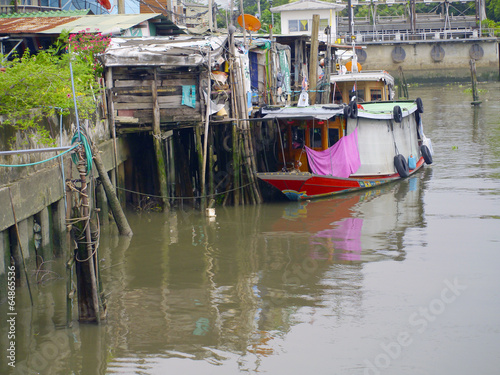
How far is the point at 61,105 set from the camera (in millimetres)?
10617

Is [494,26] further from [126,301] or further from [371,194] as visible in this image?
[126,301]

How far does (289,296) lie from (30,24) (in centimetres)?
1101

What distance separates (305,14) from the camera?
45.5m

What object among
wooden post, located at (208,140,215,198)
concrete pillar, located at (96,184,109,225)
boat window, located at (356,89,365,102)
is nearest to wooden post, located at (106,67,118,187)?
concrete pillar, located at (96,184,109,225)

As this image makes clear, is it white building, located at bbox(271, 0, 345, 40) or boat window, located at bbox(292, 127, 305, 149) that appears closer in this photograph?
boat window, located at bbox(292, 127, 305, 149)

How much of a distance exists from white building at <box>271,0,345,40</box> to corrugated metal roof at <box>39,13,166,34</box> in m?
27.4

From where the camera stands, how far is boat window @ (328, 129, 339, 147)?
16406 millimetres

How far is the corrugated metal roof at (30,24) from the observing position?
51.9 feet

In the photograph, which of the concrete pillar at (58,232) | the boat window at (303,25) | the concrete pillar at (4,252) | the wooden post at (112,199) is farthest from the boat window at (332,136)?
the boat window at (303,25)

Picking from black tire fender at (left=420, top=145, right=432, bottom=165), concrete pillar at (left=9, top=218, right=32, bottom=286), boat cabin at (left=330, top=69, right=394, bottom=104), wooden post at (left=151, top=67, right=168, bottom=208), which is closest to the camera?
concrete pillar at (left=9, top=218, right=32, bottom=286)

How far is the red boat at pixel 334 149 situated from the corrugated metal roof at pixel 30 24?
19.3ft

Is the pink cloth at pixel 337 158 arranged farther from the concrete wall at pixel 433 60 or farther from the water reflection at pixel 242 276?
the concrete wall at pixel 433 60

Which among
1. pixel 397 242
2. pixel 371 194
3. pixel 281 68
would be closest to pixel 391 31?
pixel 281 68

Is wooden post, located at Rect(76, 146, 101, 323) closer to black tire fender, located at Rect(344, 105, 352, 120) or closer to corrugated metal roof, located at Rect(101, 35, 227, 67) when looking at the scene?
corrugated metal roof, located at Rect(101, 35, 227, 67)
